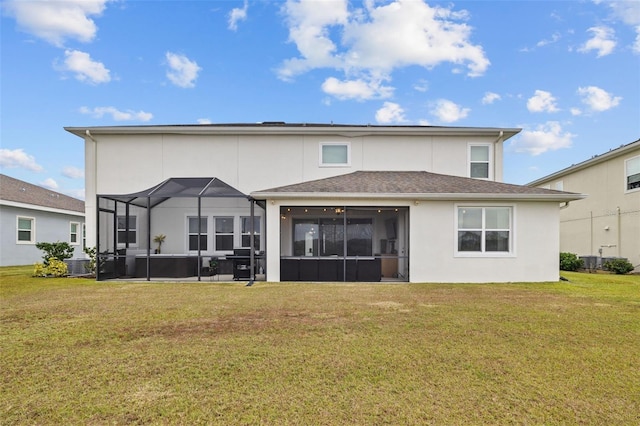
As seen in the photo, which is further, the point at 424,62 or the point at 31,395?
the point at 424,62

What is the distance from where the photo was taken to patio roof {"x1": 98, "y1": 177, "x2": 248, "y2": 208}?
1087 centimetres

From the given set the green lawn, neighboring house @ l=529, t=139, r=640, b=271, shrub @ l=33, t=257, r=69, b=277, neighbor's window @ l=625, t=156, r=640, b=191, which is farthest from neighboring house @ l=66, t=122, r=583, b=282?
neighboring house @ l=529, t=139, r=640, b=271

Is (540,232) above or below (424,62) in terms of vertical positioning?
below

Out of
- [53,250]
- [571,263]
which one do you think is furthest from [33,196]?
[571,263]

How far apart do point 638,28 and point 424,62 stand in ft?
30.1

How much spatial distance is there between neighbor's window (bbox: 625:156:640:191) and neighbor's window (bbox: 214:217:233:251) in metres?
16.9

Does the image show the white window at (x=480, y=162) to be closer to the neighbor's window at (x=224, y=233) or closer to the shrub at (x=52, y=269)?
the neighbor's window at (x=224, y=233)

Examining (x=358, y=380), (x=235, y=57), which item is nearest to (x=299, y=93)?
(x=235, y=57)

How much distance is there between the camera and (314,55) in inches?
767

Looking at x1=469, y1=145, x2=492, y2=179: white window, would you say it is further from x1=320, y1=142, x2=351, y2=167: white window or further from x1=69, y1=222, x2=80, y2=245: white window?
x1=69, y1=222, x2=80, y2=245: white window

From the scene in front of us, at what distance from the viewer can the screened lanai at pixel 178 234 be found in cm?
1184

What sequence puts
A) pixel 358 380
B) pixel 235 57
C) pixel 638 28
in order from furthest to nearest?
1. pixel 235 57
2. pixel 638 28
3. pixel 358 380

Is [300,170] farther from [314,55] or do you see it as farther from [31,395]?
[31,395]

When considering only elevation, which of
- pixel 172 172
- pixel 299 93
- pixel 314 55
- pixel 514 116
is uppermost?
pixel 314 55
